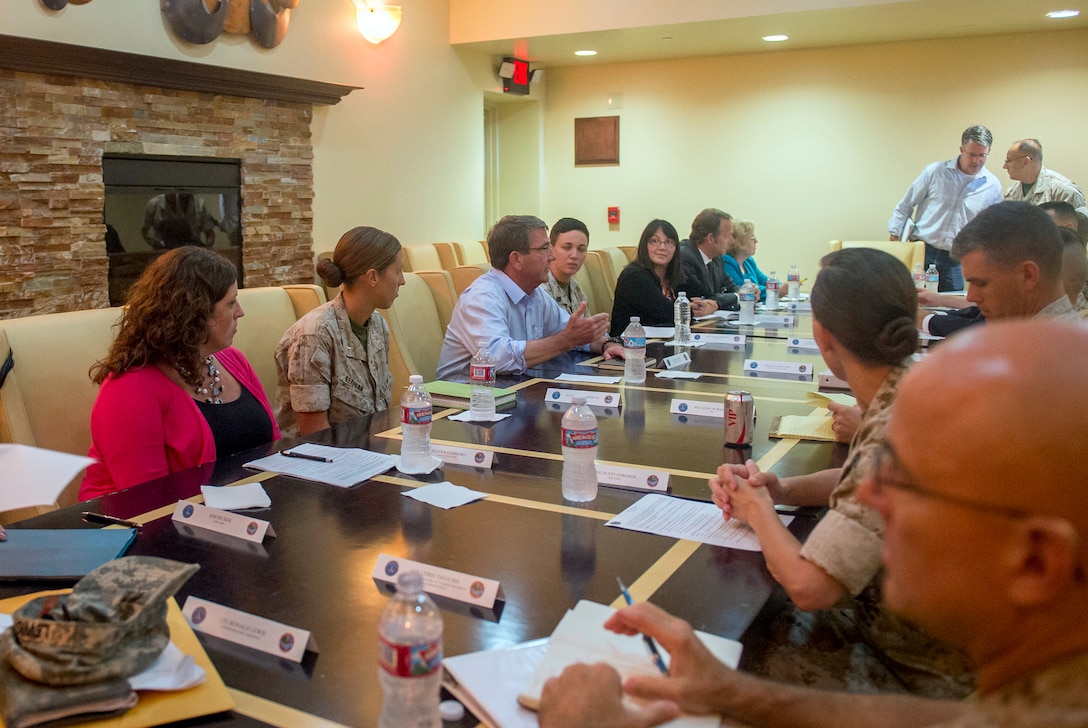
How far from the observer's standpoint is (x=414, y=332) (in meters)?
3.99

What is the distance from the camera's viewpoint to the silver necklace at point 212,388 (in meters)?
2.36

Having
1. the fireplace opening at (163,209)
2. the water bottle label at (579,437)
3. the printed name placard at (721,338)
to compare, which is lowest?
the water bottle label at (579,437)

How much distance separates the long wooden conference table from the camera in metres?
1.21

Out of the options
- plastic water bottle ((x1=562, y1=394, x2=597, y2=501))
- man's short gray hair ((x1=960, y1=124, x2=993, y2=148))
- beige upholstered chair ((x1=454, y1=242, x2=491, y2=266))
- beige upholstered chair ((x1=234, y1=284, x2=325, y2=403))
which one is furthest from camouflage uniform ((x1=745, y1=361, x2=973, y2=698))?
beige upholstered chair ((x1=454, y1=242, x2=491, y2=266))

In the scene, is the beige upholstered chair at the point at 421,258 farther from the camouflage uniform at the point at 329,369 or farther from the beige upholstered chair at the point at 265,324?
the camouflage uniform at the point at 329,369

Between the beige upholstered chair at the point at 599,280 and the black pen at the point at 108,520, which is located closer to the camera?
the black pen at the point at 108,520

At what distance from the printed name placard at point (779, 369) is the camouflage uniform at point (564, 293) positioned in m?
1.18

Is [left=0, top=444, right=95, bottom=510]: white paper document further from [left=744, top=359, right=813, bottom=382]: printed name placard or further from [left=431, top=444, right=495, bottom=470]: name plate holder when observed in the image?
[left=744, top=359, right=813, bottom=382]: printed name placard

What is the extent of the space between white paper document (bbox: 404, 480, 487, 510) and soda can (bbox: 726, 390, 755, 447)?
2.39ft

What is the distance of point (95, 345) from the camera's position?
2494 mm

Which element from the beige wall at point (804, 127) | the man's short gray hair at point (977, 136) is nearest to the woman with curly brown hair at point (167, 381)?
the man's short gray hair at point (977, 136)

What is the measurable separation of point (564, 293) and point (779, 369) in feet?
4.60

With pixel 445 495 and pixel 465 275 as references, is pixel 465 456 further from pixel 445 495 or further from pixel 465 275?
pixel 465 275

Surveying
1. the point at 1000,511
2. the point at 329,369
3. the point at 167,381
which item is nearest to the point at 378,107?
the point at 329,369
